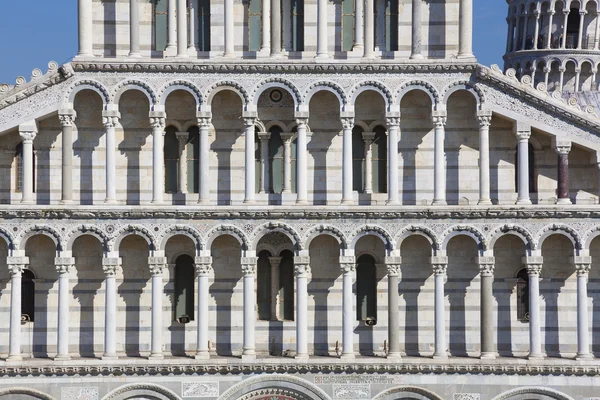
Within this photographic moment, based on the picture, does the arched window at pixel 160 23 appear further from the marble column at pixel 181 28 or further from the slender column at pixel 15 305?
the slender column at pixel 15 305

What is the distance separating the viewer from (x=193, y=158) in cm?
4047

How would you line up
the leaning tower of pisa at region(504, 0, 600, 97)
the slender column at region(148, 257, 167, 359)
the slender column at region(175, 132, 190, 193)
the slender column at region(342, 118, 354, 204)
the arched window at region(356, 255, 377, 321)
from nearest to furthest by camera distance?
the slender column at region(148, 257, 167, 359) → the slender column at region(342, 118, 354, 204) → the slender column at region(175, 132, 190, 193) → the arched window at region(356, 255, 377, 321) → the leaning tower of pisa at region(504, 0, 600, 97)

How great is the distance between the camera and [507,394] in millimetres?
39062

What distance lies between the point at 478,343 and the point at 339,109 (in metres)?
7.53

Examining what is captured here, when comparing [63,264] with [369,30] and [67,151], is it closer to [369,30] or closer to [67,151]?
[67,151]

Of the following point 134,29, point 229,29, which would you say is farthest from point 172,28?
point 229,29

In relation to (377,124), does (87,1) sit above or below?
above

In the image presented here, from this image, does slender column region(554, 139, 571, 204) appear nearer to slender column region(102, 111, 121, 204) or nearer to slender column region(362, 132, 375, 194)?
slender column region(362, 132, 375, 194)

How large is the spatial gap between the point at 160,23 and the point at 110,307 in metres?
7.96

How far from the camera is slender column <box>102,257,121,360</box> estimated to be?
128ft

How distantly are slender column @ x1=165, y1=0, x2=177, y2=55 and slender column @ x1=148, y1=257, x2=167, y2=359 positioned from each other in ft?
18.8

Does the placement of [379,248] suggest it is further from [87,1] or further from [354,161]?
[87,1]

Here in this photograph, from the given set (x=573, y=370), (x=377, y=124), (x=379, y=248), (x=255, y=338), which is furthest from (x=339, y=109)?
(x=573, y=370)

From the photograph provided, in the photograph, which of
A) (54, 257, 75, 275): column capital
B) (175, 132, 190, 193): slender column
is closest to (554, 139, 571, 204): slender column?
(175, 132, 190, 193): slender column
